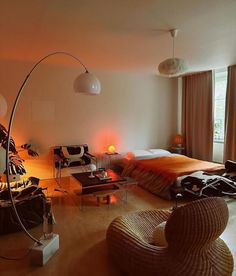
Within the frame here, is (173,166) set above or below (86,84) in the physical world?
below

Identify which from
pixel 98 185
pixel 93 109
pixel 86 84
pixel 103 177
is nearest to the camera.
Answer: pixel 86 84

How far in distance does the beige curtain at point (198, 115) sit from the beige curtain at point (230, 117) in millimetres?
419

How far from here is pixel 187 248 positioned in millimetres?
1630

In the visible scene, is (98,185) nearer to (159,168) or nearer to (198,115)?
(159,168)

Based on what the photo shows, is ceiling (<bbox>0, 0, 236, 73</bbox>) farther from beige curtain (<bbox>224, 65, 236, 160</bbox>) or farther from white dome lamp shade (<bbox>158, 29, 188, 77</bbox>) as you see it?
beige curtain (<bbox>224, 65, 236, 160</bbox>)

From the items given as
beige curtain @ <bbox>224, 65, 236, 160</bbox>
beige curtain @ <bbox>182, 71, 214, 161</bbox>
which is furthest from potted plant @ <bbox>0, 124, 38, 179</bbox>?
beige curtain @ <bbox>224, 65, 236, 160</bbox>

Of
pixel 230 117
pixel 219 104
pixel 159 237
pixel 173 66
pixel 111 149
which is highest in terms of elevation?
pixel 173 66

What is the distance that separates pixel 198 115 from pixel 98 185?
3.53 meters

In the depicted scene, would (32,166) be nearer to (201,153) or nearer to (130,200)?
(130,200)

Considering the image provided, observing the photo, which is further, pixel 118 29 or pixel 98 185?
pixel 98 185

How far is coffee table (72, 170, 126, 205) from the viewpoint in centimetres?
342

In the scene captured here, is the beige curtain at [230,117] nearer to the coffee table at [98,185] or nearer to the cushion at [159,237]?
the coffee table at [98,185]

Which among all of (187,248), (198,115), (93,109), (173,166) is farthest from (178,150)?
(187,248)

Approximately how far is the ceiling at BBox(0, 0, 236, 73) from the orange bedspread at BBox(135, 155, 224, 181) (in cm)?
200
